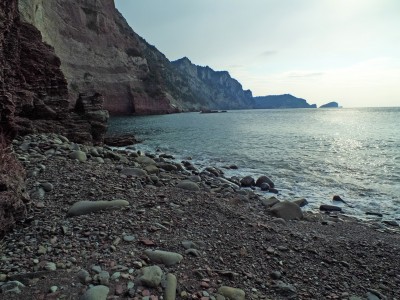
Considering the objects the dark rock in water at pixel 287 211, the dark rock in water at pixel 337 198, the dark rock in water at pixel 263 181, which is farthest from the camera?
the dark rock in water at pixel 263 181

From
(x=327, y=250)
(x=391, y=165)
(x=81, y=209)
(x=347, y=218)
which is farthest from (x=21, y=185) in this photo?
(x=391, y=165)

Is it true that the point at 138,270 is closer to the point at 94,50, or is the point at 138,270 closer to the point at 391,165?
the point at 391,165

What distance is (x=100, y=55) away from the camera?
70.9 m

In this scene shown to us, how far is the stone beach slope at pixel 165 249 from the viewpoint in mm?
3684

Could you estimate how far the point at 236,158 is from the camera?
1945 centimetres

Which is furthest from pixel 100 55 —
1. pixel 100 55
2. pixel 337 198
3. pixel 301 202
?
pixel 337 198

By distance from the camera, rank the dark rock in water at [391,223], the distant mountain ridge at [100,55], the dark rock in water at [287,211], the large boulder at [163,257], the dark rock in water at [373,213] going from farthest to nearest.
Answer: the distant mountain ridge at [100,55]
the dark rock in water at [373,213]
the dark rock in water at [391,223]
the dark rock in water at [287,211]
the large boulder at [163,257]

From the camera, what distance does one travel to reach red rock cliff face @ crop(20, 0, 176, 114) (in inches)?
2293

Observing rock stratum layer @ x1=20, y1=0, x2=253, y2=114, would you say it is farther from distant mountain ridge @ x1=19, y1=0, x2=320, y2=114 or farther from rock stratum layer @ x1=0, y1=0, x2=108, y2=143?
rock stratum layer @ x1=0, y1=0, x2=108, y2=143

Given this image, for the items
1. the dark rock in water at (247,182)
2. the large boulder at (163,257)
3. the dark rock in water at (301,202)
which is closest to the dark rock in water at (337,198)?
the dark rock in water at (301,202)

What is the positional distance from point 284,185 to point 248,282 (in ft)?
30.1

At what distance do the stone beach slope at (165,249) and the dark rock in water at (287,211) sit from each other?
0.26 meters

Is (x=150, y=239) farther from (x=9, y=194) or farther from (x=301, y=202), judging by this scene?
(x=301, y=202)

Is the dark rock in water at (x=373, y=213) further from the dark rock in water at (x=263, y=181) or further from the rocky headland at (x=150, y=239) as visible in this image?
the dark rock in water at (x=263, y=181)
